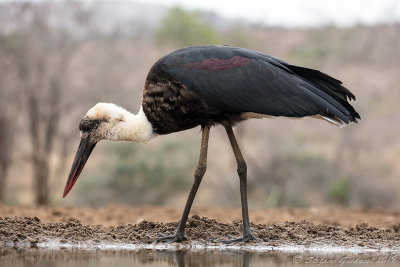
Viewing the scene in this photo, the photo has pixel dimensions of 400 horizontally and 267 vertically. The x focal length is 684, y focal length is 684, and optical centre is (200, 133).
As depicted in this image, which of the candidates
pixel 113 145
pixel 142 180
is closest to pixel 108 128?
pixel 142 180

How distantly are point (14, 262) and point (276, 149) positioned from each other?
20055mm

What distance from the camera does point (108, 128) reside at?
721 cm

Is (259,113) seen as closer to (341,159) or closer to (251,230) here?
(251,230)

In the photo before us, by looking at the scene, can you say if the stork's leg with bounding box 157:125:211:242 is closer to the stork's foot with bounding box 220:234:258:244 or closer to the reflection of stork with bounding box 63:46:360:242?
the reflection of stork with bounding box 63:46:360:242

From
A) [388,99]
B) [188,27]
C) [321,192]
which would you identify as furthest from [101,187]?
[388,99]

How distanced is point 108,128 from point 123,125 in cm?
18

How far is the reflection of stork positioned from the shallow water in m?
0.49

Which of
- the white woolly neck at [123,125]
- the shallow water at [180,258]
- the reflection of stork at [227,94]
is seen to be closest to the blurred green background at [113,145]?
the white woolly neck at [123,125]

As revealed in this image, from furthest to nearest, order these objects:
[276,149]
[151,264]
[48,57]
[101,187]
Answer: [276,149] < [101,187] < [48,57] < [151,264]

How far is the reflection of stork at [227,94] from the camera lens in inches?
261

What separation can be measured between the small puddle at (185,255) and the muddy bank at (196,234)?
0.14m

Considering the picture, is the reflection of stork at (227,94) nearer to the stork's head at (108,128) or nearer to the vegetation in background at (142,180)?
the stork's head at (108,128)

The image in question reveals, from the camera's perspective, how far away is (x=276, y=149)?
25234mm

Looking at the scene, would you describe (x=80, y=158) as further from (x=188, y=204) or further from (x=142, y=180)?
(x=142, y=180)
